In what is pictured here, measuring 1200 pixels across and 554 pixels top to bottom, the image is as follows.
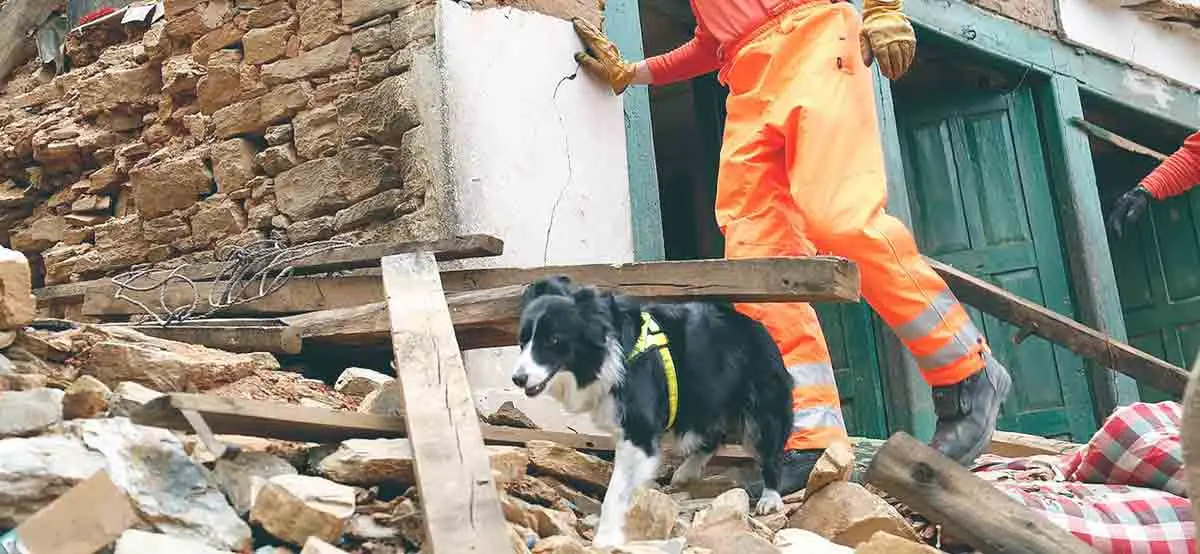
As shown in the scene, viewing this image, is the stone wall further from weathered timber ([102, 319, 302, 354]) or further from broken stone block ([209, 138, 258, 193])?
weathered timber ([102, 319, 302, 354])

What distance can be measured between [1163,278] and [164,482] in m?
6.43

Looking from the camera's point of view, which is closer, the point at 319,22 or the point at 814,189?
the point at 814,189

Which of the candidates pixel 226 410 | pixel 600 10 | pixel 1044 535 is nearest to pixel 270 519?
pixel 226 410

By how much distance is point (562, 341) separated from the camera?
2932 millimetres

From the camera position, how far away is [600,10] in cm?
497

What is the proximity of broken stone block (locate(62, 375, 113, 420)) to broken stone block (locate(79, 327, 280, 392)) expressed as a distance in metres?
0.58

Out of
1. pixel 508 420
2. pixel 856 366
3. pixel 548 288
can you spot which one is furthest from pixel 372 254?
pixel 856 366

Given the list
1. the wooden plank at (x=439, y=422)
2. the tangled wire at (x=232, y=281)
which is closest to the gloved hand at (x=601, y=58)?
the tangled wire at (x=232, y=281)

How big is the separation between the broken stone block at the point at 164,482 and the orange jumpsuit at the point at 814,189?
66.7 inches

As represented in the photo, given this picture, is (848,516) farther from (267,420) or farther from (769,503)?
(267,420)

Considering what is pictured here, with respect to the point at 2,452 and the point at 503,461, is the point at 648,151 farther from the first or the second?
the point at 2,452

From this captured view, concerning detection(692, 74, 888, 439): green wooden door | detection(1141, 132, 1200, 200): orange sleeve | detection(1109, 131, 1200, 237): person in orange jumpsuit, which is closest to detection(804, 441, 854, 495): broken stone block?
detection(692, 74, 888, 439): green wooden door

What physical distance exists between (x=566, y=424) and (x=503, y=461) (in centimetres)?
152

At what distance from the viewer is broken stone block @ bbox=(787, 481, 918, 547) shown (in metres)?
2.80
